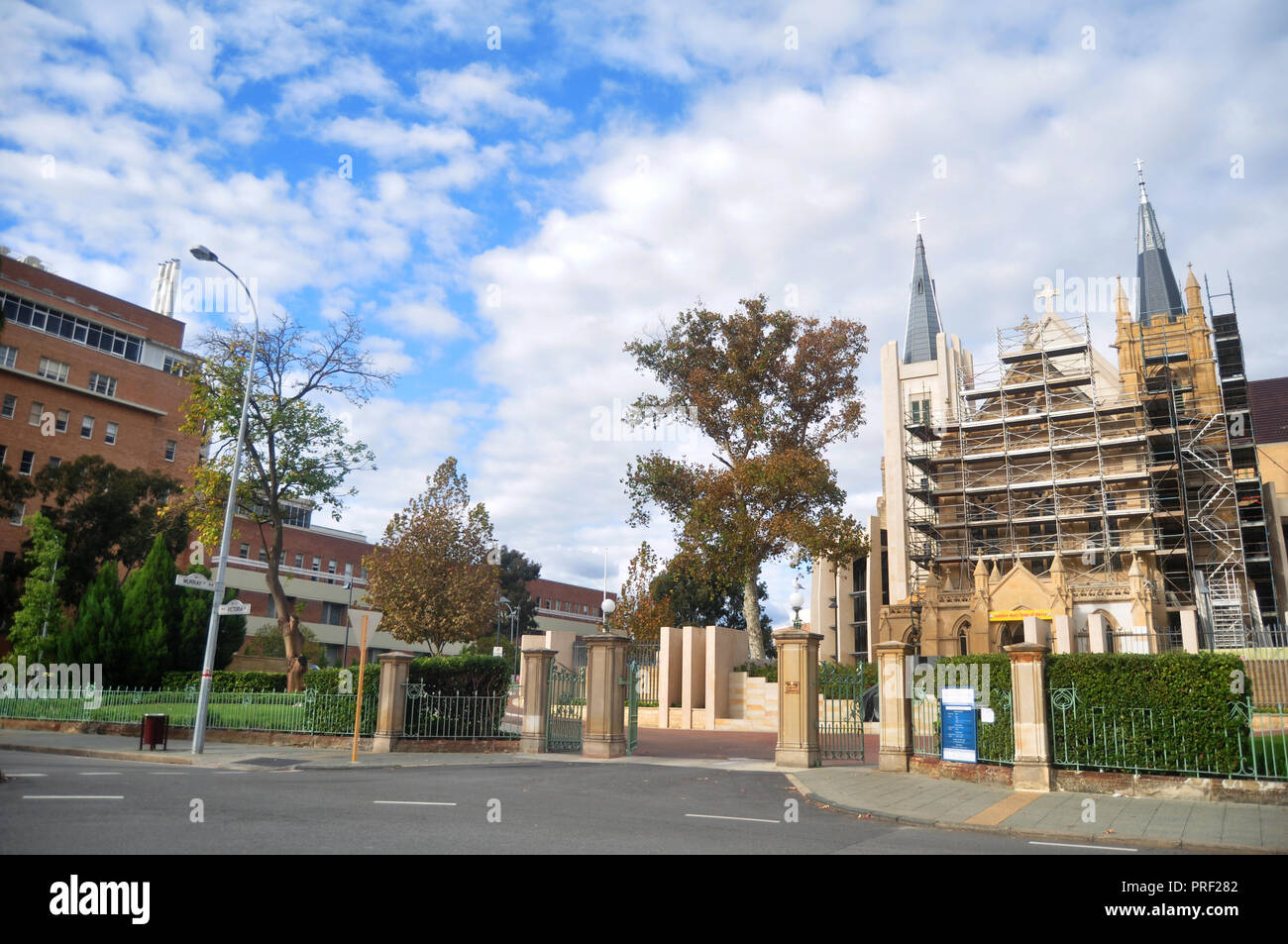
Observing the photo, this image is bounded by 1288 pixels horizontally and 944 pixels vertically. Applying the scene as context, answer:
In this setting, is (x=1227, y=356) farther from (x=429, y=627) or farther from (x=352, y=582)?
(x=352, y=582)

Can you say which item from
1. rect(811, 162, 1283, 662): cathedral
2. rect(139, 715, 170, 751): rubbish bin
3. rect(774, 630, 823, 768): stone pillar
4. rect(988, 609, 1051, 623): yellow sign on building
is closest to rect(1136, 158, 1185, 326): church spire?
rect(811, 162, 1283, 662): cathedral

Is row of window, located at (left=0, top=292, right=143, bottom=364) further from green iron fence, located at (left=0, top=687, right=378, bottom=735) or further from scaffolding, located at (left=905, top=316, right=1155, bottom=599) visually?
scaffolding, located at (left=905, top=316, right=1155, bottom=599)

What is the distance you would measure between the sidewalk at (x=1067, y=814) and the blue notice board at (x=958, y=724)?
0.48 meters

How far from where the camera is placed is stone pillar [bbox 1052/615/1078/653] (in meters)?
38.8

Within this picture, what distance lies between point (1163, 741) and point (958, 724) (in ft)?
10.1

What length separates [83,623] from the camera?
3150 cm

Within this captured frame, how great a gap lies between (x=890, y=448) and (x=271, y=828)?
183ft

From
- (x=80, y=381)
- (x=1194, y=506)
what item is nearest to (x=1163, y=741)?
(x=1194, y=506)

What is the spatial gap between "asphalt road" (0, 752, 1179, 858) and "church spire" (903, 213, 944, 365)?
211 ft

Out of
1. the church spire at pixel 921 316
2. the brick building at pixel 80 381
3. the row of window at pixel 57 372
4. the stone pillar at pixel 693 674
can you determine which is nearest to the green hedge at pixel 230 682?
the stone pillar at pixel 693 674

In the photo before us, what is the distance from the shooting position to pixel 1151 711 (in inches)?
502

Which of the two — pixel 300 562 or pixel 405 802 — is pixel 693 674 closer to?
pixel 405 802

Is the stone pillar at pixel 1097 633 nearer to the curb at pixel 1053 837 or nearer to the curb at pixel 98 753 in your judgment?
the curb at pixel 1053 837
